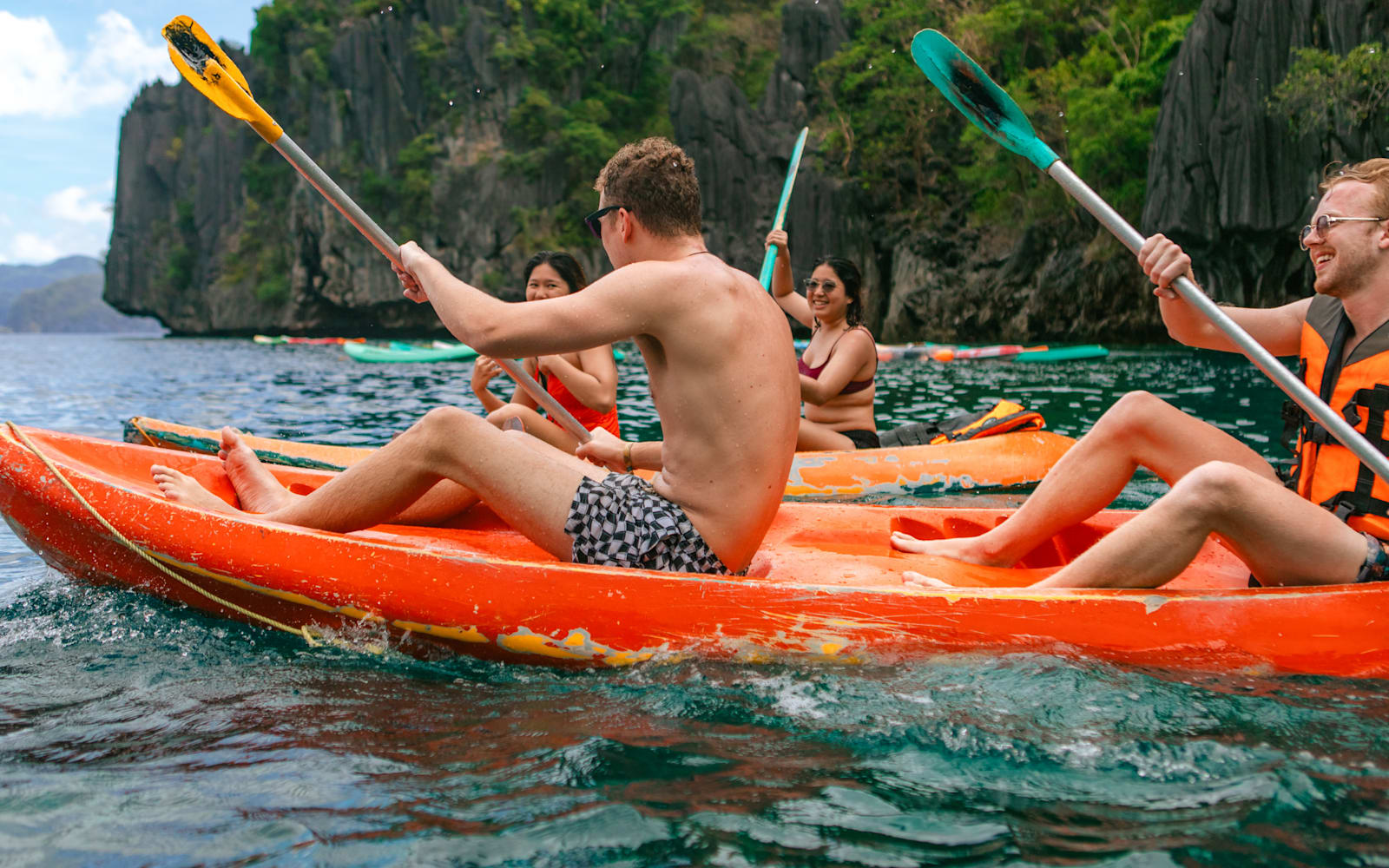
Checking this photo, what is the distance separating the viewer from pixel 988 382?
584 inches

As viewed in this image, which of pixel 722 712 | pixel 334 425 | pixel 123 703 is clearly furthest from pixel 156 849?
pixel 334 425

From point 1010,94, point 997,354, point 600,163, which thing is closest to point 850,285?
point 997,354

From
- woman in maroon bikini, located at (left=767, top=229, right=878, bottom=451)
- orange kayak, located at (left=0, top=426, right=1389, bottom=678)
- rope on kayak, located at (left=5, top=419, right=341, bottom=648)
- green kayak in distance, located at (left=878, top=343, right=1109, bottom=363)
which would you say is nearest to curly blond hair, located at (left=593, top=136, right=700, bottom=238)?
orange kayak, located at (left=0, top=426, right=1389, bottom=678)

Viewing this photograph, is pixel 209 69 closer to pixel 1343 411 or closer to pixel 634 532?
pixel 634 532

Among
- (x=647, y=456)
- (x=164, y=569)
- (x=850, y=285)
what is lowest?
(x=164, y=569)

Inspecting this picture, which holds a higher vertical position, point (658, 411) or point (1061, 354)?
point (658, 411)

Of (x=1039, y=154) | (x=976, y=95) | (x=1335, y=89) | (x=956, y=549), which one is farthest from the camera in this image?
(x=1335, y=89)

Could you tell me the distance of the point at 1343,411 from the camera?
113 inches

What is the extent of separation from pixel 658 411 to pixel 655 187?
2.13 feet

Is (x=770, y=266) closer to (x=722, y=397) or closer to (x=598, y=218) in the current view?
(x=598, y=218)

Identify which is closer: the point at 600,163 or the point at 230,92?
the point at 230,92

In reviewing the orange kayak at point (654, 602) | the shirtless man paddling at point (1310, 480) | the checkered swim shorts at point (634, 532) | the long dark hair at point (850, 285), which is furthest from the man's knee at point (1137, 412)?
the long dark hair at point (850, 285)

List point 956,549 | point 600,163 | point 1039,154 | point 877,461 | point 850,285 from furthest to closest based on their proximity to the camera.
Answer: point 600,163, point 850,285, point 877,461, point 1039,154, point 956,549

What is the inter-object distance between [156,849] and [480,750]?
70 centimetres
